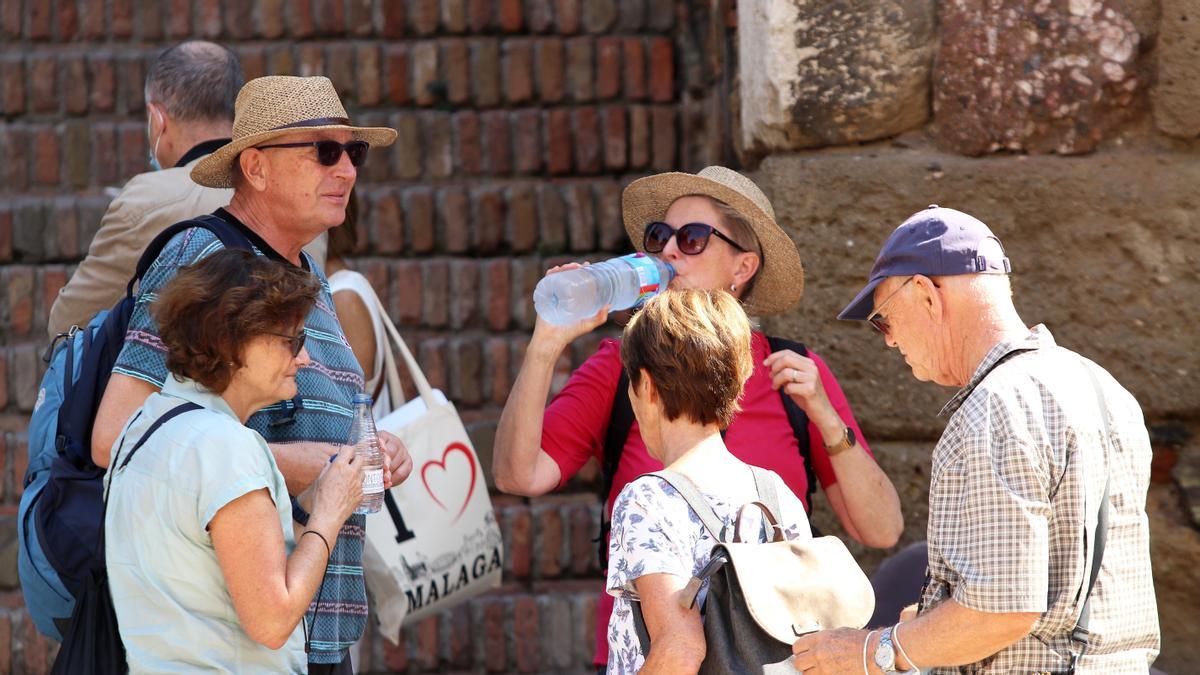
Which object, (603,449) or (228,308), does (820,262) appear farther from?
(228,308)

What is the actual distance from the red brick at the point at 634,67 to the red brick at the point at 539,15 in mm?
242

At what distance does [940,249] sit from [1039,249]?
1324 mm

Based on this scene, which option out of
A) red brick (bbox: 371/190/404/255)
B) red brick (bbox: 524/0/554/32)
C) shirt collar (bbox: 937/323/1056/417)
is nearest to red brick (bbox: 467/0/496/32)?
red brick (bbox: 524/0/554/32)

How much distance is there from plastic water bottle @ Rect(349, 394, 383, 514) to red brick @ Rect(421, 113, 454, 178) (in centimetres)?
185

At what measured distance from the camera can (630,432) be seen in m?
2.94

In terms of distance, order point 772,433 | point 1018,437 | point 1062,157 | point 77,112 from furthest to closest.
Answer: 1. point 77,112
2. point 1062,157
3. point 772,433
4. point 1018,437

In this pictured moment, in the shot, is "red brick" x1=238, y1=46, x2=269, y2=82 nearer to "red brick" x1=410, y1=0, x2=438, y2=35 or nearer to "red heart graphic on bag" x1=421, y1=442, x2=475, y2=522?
"red brick" x1=410, y1=0, x2=438, y2=35

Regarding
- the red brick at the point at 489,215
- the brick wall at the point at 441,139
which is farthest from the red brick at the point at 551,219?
the red brick at the point at 489,215

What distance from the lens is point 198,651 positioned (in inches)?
89.2

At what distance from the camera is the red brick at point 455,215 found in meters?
4.43

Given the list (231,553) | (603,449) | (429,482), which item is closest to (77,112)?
(429,482)

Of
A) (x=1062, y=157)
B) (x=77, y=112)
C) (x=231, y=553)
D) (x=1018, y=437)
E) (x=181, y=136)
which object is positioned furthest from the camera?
(x=77, y=112)

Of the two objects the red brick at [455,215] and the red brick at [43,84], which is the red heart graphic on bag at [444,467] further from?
the red brick at [43,84]

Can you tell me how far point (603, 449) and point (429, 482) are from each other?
484 mm
